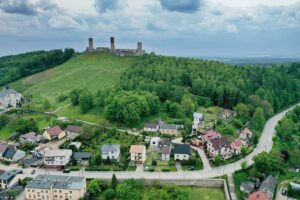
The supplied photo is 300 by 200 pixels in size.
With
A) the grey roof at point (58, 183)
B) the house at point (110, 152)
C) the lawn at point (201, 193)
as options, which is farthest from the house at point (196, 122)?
the grey roof at point (58, 183)

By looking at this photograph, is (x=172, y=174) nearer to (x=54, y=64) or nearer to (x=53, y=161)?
(x=53, y=161)

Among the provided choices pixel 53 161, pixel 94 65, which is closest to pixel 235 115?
pixel 53 161

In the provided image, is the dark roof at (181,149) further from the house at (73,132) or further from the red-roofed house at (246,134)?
the house at (73,132)

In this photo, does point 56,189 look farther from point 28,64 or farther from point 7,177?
point 28,64

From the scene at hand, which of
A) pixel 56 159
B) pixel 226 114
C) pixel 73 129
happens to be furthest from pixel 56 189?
pixel 226 114

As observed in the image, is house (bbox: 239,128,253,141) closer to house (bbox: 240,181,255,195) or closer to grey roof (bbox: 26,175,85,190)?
house (bbox: 240,181,255,195)

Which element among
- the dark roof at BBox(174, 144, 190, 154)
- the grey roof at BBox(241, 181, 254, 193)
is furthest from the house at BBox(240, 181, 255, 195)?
the dark roof at BBox(174, 144, 190, 154)
